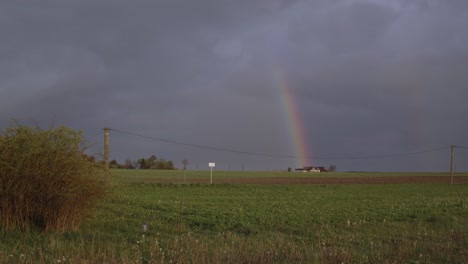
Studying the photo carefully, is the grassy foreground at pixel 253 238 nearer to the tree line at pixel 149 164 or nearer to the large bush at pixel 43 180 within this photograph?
the large bush at pixel 43 180

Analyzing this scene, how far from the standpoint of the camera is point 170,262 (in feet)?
28.5

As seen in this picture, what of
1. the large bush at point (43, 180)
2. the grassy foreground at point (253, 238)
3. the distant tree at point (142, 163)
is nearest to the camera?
the grassy foreground at point (253, 238)

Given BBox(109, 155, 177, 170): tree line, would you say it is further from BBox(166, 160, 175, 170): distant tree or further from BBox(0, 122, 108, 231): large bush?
BBox(0, 122, 108, 231): large bush

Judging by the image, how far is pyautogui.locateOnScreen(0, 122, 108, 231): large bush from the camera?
13633mm

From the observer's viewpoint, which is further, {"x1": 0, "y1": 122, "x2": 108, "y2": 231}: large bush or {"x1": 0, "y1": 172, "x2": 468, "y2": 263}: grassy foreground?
{"x1": 0, "y1": 122, "x2": 108, "y2": 231}: large bush

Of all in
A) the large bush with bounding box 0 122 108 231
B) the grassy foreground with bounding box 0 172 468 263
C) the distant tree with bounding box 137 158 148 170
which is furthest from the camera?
the distant tree with bounding box 137 158 148 170

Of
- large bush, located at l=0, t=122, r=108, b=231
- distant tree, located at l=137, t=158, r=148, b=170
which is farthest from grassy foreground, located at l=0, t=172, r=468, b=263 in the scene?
distant tree, located at l=137, t=158, r=148, b=170

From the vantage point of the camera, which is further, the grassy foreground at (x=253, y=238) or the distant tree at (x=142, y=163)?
the distant tree at (x=142, y=163)

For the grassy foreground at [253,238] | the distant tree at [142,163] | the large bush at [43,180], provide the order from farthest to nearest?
the distant tree at [142,163], the large bush at [43,180], the grassy foreground at [253,238]

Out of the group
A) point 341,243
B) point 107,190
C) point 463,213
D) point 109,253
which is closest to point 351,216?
point 463,213

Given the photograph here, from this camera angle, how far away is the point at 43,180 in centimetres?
1391

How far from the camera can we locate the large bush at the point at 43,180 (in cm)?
1363

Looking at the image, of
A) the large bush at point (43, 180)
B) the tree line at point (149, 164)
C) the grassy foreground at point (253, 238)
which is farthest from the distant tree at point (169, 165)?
the large bush at point (43, 180)

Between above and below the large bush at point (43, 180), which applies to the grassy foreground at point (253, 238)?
below
